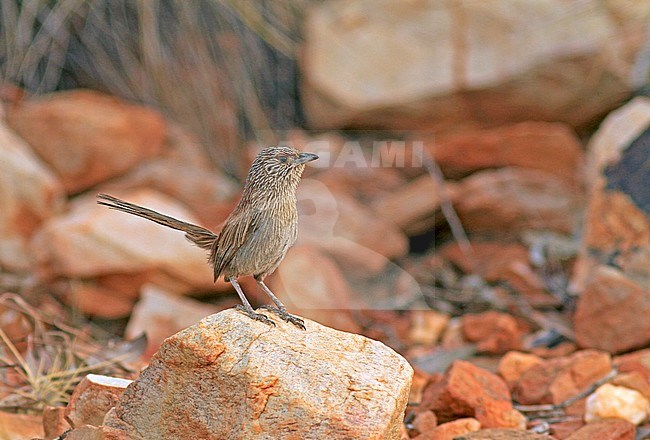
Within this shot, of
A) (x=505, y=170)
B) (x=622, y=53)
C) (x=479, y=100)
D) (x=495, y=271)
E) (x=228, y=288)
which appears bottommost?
(x=228, y=288)

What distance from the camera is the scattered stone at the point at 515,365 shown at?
4.10 meters

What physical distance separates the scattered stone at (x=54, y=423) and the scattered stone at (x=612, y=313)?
2727 millimetres

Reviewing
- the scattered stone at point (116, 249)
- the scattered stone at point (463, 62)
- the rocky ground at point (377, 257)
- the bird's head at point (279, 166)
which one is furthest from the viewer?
the scattered stone at point (463, 62)

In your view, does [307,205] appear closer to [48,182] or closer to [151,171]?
[151,171]

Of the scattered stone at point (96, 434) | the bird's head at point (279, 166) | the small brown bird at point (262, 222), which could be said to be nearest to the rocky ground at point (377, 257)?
the scattered stone at point (96, 434)

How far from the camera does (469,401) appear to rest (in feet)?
11.3

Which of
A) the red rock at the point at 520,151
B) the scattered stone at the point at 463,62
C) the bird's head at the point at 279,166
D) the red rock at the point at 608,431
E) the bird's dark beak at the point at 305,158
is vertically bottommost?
the red rock at the point at 608,431

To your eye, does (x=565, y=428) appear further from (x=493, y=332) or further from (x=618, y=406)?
(x=493, y=332)

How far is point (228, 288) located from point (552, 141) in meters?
2.75

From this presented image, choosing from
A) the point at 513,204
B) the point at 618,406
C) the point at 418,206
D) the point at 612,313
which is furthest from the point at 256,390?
the point at 513,204

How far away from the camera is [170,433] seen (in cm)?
275

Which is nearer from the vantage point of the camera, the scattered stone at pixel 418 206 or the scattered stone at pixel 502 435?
the scattered stone at pixel 502 435

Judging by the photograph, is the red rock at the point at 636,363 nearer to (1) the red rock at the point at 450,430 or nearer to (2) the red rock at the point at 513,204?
(1) the red rock at the point at 450,430

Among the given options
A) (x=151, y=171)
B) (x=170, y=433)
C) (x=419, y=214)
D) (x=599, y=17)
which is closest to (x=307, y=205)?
(x=419, y=214)
